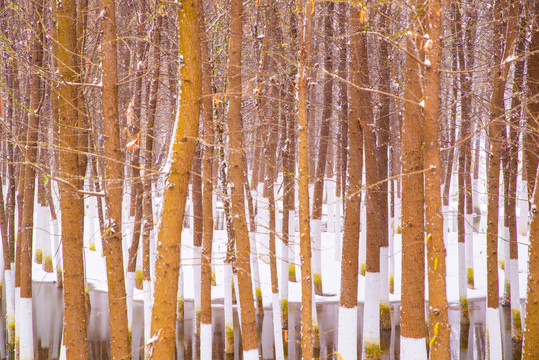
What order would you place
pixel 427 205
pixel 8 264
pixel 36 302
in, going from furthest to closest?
pixel 36 302 → pixel 8 264 → pixel 427 205

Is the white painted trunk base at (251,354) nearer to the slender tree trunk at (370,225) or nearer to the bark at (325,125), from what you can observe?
the bark at (325,125)

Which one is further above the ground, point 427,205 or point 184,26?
point 184,26

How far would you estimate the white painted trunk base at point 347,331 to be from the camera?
9.51 meters

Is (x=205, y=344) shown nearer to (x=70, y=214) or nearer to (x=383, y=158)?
(x=70, y=214)

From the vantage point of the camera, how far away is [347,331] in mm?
9602

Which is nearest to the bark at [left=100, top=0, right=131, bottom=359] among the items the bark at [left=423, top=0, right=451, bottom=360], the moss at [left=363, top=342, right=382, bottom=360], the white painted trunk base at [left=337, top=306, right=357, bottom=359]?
the bark at [left=423, top=0, right=451, bottom=360]

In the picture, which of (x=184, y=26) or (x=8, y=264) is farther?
(x=8, y=264)

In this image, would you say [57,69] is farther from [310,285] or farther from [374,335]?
[374,335]

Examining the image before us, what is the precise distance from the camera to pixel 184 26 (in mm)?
5090

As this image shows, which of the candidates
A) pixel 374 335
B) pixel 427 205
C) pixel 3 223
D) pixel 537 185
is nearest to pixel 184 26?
pixel 427 205

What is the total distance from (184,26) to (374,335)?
330 inches

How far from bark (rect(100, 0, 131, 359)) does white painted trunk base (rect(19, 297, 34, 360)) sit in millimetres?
4795

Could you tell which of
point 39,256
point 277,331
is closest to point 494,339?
point 277,331

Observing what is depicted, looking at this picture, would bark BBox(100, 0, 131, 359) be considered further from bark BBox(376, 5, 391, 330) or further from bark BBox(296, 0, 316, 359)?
bark BBox(376, 5, 391, 330)
